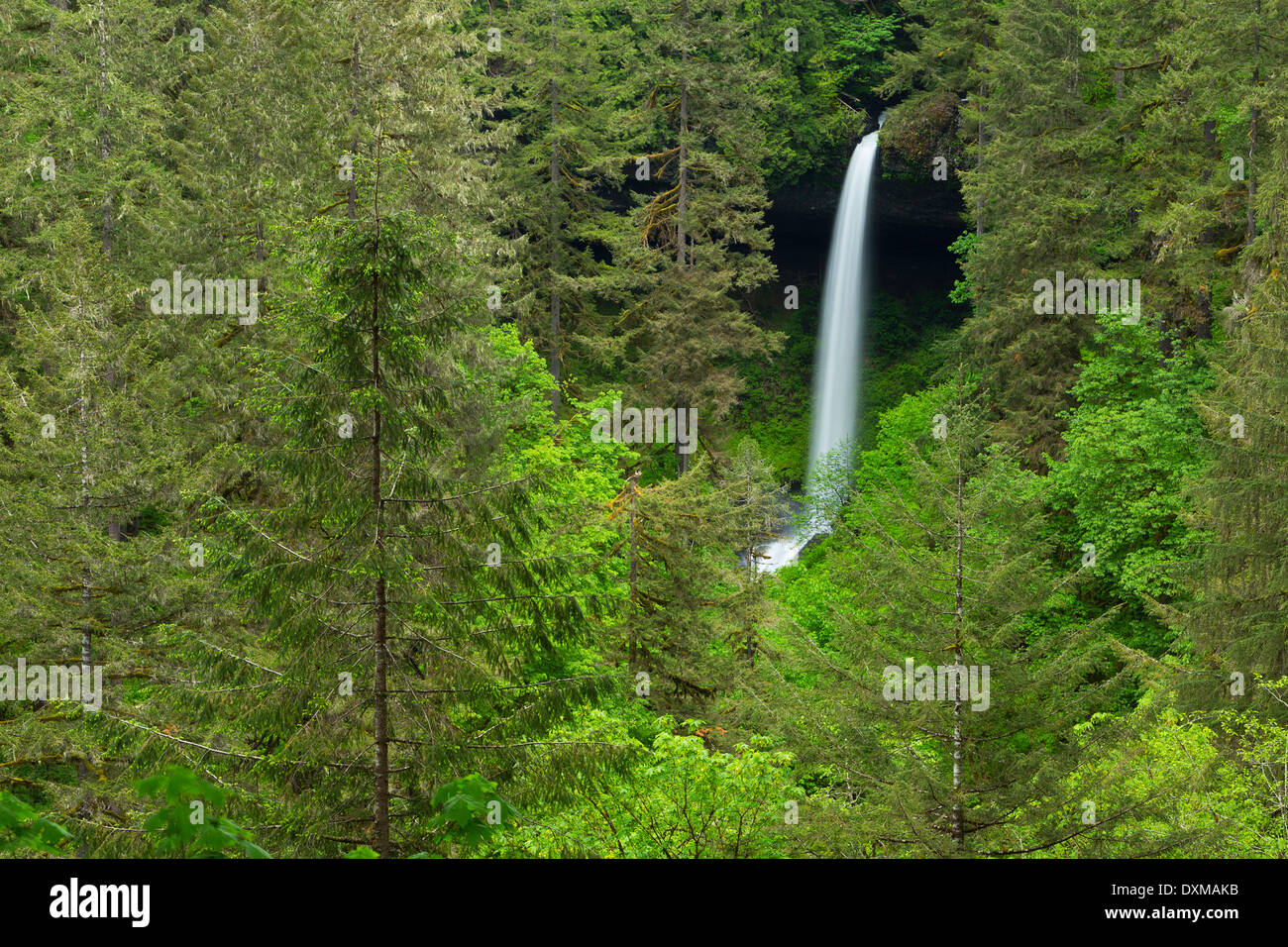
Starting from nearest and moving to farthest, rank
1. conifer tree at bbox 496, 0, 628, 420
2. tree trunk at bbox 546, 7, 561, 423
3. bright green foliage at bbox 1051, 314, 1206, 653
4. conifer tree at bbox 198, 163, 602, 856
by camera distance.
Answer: conifer tree at bbox 198, 163, 602, 856 → bright green foliage at bbox 1051, 314, 1206, 653 → conifer tree at bbox 496, 0, 628, 420 → tree trunk at bbox 546, 7, 561, 423

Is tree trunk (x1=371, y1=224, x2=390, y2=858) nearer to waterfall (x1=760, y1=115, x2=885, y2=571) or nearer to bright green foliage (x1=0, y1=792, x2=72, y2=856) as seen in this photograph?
bright green foliage (x1=0, y1=792, x2=72, y2=856)

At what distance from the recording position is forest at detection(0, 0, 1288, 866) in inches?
370

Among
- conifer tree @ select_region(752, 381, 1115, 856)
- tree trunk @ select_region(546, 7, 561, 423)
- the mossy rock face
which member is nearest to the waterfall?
the mossy rock face

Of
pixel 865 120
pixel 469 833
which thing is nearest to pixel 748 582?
pixel 469 833

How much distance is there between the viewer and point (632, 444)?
34.2 meters

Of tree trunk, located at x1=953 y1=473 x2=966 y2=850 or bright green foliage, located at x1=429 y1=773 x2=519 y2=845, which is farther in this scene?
tree trunk, located at x1=953 y1=473 x2=966 y2=850

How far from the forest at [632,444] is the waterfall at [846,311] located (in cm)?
19

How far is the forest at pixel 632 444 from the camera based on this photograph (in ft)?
30.8

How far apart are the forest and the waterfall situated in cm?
19

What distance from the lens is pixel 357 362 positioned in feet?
30.6

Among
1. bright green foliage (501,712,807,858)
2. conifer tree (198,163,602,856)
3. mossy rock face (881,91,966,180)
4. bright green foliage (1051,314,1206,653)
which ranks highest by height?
mossy rock face (881,91,966,180)

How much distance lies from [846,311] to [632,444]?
36.2 ft

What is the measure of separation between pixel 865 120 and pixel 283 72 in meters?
24.6
